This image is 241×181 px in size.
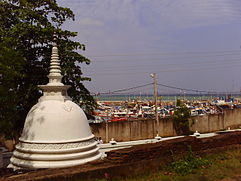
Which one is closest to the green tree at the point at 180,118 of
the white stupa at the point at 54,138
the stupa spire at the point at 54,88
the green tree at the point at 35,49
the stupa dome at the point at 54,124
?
the green tree at the point at 35,49

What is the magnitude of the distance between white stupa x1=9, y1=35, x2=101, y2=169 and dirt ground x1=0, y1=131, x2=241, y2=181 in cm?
94

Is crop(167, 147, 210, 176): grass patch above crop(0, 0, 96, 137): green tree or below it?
below

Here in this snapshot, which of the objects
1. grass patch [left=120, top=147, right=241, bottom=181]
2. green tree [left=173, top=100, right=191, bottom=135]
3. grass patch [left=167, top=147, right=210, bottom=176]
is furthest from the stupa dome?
green tree [left=173, top=100, right=191, bottom=135]

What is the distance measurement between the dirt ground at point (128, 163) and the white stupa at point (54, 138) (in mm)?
935

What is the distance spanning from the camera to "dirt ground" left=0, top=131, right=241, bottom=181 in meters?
6.18

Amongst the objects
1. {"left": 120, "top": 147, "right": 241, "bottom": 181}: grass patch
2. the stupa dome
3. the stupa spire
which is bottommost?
{"left": 120, "top": 147, "right": 241, "bottom": 181}: grass patch

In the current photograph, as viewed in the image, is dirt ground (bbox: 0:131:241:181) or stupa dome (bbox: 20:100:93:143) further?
stupa dome (bbox: 20:100:93:143)

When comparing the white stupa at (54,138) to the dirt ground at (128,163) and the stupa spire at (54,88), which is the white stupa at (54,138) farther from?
the dirt ground at (128,163)

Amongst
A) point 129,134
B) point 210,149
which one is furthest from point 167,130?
point 210,149

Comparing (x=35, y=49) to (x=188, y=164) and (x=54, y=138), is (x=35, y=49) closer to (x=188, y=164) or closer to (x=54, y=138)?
(x=54, y=138)

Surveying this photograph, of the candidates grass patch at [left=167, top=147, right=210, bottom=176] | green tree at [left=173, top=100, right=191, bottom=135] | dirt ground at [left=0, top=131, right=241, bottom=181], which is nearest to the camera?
dirt ground at [left=0, top=131, right=241, bottom=181]

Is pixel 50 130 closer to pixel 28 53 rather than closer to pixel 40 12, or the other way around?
pixel 28 53

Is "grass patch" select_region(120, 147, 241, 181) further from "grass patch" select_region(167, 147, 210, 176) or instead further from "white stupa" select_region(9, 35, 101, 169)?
"white stupa" select_region(9, 35, 101, 169)

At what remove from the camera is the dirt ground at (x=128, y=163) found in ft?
20.3
